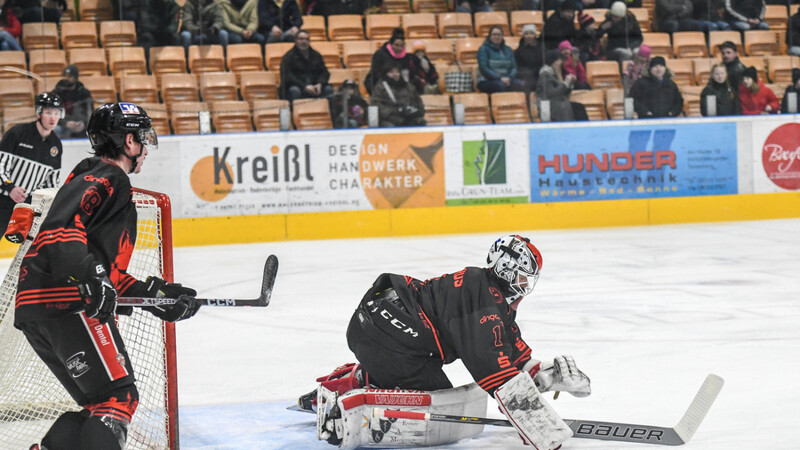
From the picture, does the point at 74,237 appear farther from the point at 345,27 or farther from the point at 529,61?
the point at 345,27

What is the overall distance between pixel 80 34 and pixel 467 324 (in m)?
8.12

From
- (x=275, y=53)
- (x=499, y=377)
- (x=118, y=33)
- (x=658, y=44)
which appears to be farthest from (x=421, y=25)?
(x=499, y=377)

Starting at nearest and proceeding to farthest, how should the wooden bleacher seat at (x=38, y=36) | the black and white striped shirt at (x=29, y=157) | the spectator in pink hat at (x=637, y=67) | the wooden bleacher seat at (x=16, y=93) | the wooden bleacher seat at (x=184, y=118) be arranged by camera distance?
1. the black and white striped shirt at (x=29, y=157)
2. the wooden bleacher seat at (x=16, y=93)
3. the wooden bleacher seat at (x=38, y=36)
4. the wooden bleacher seat at (x=184, y=118)
5. the spectator in pink hat at (x=637, y=67)

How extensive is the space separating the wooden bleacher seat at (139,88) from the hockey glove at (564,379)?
7.50m

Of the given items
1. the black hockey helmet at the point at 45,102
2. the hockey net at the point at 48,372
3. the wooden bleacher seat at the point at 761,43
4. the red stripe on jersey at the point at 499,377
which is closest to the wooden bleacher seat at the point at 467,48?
the wooden bleacher seat at the point at 761,43

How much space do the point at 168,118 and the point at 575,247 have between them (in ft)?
13.9

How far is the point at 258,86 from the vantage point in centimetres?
1047

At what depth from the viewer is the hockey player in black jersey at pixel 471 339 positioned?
10.3ft

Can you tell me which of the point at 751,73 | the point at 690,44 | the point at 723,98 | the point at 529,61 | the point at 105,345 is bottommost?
the point at 105,345

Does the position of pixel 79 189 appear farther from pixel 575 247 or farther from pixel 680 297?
pixel 575 247

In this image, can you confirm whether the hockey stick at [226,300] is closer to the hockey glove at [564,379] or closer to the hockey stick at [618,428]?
the hockey stick at [618,428]

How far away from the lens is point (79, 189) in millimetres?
2621

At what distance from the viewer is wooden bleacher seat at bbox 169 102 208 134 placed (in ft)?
33.2

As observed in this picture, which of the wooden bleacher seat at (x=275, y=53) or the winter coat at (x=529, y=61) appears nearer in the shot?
the wooden bleacher seat at (x=275, y=53)
